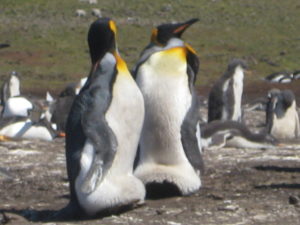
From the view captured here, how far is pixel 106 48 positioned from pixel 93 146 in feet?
2.48

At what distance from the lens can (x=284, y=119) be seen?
15.6 m

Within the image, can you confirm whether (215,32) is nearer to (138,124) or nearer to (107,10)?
(107,10)

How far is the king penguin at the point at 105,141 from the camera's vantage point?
6992mm

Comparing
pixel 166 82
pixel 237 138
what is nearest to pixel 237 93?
pixel 237 138

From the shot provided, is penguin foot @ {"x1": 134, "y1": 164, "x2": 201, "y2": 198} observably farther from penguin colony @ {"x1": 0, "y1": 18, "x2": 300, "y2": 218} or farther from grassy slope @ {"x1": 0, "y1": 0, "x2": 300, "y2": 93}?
grassy slope @ {"x1": 0, "y1": 0, "x2": 300, "y2": 93}

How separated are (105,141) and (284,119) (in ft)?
29.1

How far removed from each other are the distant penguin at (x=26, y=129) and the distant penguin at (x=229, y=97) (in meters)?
3.06

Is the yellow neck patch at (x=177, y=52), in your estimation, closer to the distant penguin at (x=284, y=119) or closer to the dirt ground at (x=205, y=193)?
the dirt ground at (x=205, y=193)

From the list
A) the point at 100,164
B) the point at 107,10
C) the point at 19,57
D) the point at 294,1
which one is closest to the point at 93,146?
the point at 100,164

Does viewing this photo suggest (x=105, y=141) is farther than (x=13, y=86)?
No

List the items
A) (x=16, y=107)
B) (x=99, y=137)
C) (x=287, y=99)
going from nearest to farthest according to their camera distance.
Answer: (x=99, y=137) → (x=287, y=99) → (x=16, y=107)

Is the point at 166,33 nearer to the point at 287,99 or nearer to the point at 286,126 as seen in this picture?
the point at 286,126

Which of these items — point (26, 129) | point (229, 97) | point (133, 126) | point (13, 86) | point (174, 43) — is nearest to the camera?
point (133, 126)

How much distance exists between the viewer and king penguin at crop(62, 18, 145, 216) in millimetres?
6992
